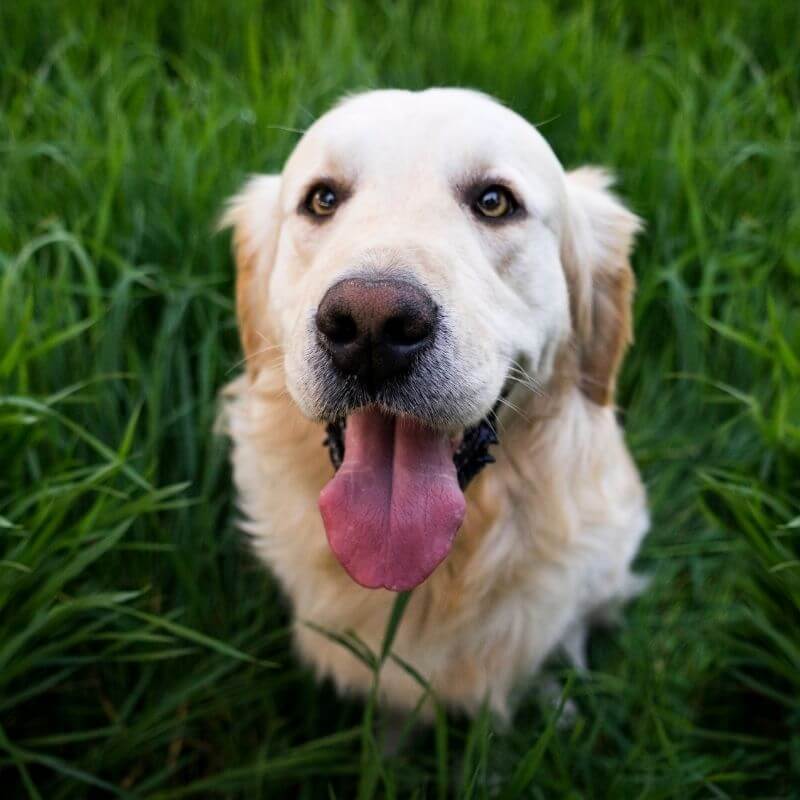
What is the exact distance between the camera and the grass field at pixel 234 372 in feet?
7.26

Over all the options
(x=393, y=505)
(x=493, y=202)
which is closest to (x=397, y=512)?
(x=393, y=505)

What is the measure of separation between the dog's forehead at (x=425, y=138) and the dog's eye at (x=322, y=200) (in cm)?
4

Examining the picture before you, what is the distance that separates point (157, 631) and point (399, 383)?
4.13 feet

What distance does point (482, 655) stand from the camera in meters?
2.27

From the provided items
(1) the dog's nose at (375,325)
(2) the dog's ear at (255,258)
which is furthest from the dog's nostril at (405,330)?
(2) the dog's ear at (255,258)

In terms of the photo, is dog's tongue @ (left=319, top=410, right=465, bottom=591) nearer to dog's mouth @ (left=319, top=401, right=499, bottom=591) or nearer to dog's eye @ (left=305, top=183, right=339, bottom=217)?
dog's mouth @ (left=319, top=401, right=499, bottom=591)

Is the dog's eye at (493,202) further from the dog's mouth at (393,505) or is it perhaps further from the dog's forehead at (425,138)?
the dog's mouth at (393,505)

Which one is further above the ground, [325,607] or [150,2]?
[150,2]

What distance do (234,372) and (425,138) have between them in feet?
3.93

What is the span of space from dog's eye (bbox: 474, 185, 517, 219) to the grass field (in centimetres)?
100

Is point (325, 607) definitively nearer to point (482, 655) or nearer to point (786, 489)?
point (482, 655)

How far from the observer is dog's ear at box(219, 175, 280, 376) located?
7.60ft

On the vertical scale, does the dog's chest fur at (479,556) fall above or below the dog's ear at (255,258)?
below

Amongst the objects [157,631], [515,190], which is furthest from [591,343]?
[157,631]
